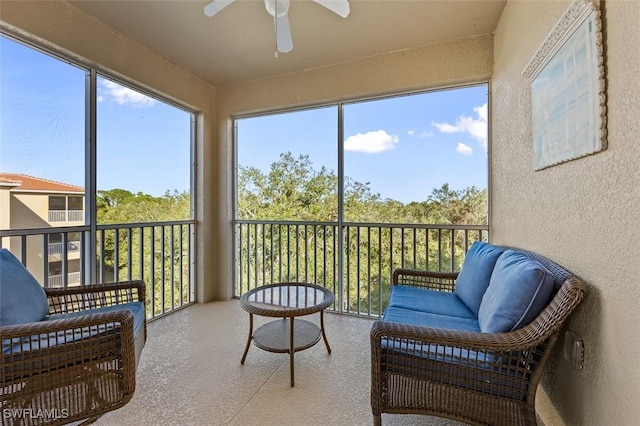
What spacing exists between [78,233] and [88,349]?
1339 mm

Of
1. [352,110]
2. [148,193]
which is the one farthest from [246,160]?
[352,110]

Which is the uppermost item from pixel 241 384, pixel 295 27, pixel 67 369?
pixel 295 27

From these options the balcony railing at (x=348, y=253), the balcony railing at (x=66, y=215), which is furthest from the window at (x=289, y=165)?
the balcony railing at (x=66, y=215)

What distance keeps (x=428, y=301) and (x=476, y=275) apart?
342 millimetres

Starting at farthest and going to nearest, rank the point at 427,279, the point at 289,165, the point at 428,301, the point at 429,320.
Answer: the point at 289,165, the point at 427,279, the point at 428,301, the point at 429,320

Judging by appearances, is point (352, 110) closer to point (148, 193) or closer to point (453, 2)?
point (453, 2)

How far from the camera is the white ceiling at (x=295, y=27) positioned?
201 centimetres

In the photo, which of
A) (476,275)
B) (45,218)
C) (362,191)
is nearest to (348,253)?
(362,191)

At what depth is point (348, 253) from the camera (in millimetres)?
2912

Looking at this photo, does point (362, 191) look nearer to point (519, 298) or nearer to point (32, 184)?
point (519, 298)

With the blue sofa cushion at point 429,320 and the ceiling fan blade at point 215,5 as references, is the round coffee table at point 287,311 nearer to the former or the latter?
the blue sofa cushion at point 429,320

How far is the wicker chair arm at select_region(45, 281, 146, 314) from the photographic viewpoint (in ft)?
5.48

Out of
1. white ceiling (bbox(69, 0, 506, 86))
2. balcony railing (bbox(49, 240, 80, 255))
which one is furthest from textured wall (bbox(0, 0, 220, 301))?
balcony railing (bbox(49, 240, 80, 255))

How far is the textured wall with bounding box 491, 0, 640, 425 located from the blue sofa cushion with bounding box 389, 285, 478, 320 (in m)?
0.48
